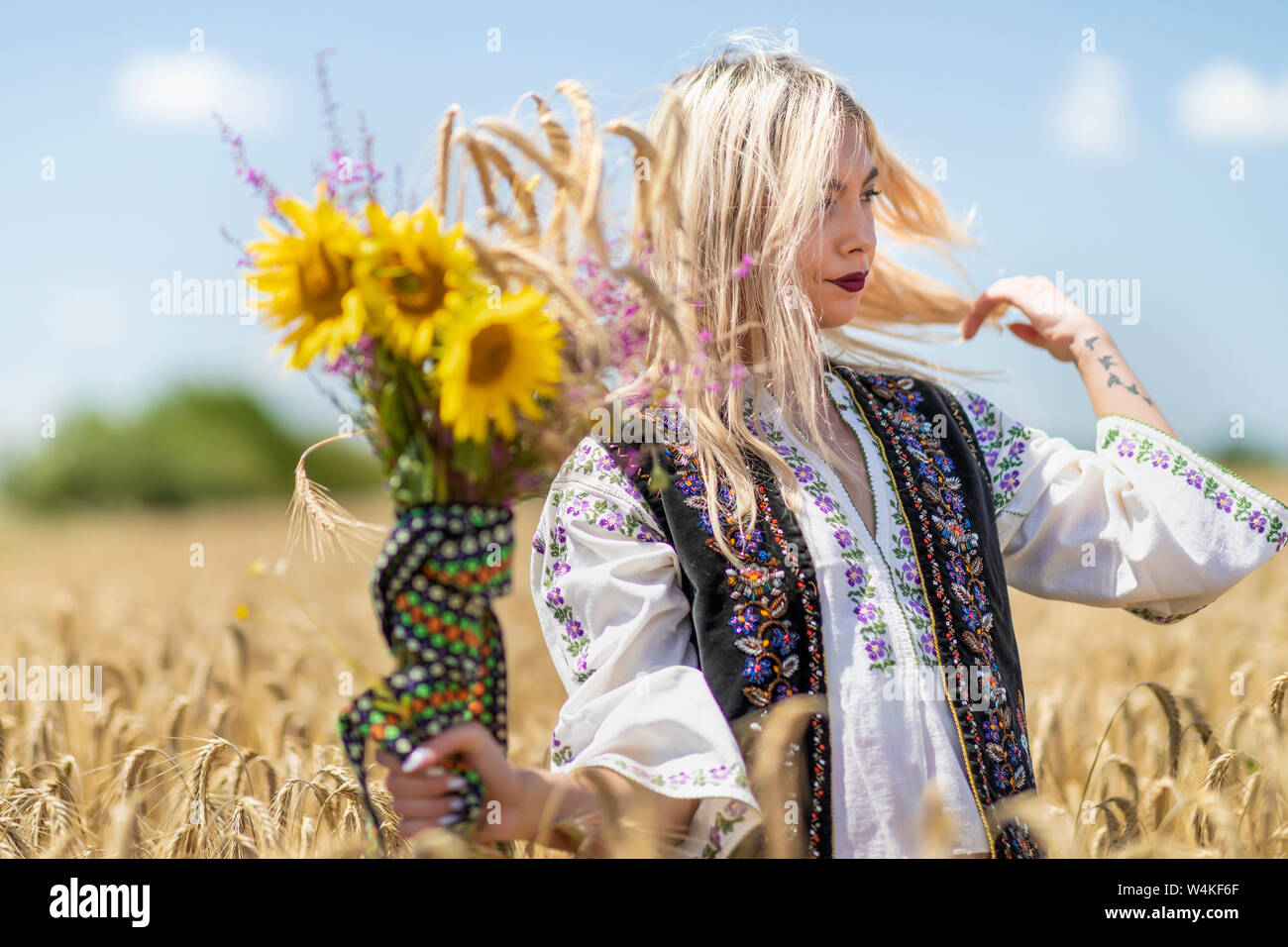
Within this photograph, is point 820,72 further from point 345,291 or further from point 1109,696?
point 1109,696

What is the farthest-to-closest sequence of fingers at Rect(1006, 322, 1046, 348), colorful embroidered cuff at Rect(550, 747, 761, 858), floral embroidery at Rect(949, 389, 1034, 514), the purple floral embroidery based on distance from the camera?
fingers at Rect(1006, 322, 1046, 348), floral embroidery at Rect(949, 389, 1034, 514), the purple floral embroidery, colorful embroidered cuff at Rect(550, 747, 761, 858)

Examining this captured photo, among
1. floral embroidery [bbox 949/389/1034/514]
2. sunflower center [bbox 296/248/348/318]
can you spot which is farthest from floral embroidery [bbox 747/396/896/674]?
sunflower center [bbox 296/248/348/318]

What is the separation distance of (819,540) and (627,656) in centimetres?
34

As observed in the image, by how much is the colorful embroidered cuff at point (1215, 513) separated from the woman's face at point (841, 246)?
603 millimetres

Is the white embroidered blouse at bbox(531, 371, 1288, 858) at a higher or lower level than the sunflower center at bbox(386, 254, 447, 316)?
lower

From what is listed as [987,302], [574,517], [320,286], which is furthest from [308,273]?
[987,302]

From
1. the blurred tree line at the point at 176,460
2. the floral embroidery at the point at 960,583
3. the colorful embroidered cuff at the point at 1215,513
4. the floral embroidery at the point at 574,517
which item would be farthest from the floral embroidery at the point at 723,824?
the blurred tree line at the point at 176,460

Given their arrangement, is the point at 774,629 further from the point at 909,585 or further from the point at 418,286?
the point at 418,286

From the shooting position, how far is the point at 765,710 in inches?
61.0

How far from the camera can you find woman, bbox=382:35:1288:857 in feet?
5.01

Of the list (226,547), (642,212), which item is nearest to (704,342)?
(642,212)

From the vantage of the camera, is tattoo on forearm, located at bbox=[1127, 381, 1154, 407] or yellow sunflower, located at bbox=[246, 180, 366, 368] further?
tattoo on forearm, located at bbox=[1127, 381, 1154, 407]

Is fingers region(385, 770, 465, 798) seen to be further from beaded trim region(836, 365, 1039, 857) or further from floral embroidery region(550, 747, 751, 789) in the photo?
beaded trim region(836, 365, 1039, 857)
